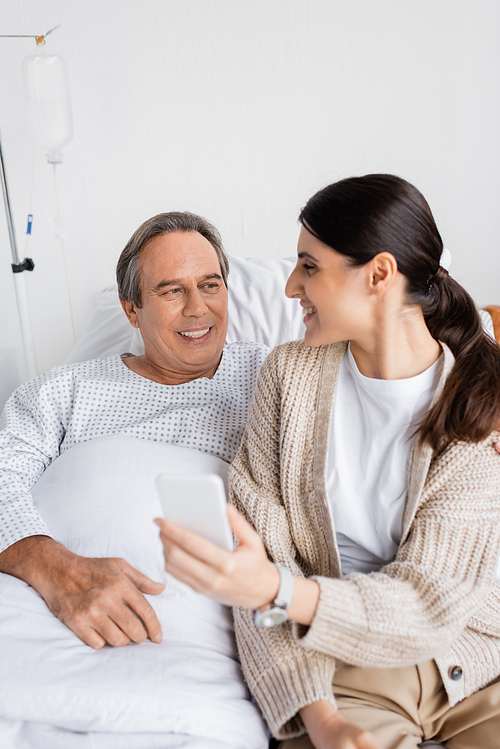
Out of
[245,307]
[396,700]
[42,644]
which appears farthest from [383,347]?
[245,307]

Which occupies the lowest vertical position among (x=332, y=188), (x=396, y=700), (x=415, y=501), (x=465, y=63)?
(x=396, y=700)

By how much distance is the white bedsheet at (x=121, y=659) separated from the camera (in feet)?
2.90

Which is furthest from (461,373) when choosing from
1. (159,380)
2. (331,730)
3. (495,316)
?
(495,316)

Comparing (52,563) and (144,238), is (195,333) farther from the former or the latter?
(52,563)

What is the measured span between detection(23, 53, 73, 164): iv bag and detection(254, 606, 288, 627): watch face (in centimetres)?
158

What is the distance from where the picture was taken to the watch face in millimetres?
852

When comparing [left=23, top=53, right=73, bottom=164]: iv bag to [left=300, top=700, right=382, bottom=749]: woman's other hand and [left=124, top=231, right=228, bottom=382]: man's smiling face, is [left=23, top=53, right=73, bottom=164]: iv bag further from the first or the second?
[left=300, top=700, right=382, bottom=749]: woman's other hand

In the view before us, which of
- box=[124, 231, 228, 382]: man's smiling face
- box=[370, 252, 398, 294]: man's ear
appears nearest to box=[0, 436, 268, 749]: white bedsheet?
box=[124, 231, 228, 382]: man's smiling face

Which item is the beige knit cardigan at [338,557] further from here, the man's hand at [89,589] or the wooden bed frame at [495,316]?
the wooden bed frame at [495,316]

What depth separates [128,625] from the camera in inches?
40.6

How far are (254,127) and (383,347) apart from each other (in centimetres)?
140

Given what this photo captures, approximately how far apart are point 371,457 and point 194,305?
0.62 metres

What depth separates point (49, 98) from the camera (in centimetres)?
185

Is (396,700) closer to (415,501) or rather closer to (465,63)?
(415,501)
